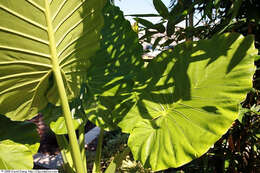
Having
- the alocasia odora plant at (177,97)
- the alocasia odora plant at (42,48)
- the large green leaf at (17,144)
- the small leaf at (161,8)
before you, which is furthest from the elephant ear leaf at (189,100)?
the large green leaf at (17,144)

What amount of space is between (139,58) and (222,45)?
447 millimetres

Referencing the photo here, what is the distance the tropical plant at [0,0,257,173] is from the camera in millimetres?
648

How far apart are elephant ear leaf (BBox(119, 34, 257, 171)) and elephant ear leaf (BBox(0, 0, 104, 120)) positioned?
0.31 metres

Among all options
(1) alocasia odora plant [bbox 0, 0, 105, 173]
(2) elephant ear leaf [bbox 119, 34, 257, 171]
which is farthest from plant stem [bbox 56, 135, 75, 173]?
(2) elephant ear leaf [bbox 119, 34, 257, 171]

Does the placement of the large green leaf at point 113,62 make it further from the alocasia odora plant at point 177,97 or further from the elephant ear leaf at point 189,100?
the elephant ear leaf at point 189,100

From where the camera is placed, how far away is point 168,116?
2.66 ft

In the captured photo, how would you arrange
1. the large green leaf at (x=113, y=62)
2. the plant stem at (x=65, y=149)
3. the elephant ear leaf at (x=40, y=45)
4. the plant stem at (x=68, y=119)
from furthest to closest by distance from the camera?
the plant stem at (x=65, y=149)
the large green leaf at (x=113, y=62)
the plant stem at (x=68, y=119)
the elephant ear leaf at (x=40, y=45)

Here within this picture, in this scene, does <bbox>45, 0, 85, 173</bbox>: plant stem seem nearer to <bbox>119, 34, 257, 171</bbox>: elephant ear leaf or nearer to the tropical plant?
the tropical plant

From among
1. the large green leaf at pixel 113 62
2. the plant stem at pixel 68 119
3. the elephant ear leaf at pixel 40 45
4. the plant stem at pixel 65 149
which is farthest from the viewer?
the plant stem at pixel 65 149

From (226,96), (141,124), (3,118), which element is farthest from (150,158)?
(3,118)

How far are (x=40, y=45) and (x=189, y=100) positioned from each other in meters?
0.56

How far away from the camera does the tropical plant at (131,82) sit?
0.65 meters

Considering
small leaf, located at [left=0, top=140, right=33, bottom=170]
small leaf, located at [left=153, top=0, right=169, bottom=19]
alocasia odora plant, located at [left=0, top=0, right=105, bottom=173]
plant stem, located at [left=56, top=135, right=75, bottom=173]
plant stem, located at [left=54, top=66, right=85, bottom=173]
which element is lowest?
plant stem, located at [left=56, top=135, right=75, bottom=173]

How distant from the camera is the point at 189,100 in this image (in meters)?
0.78
